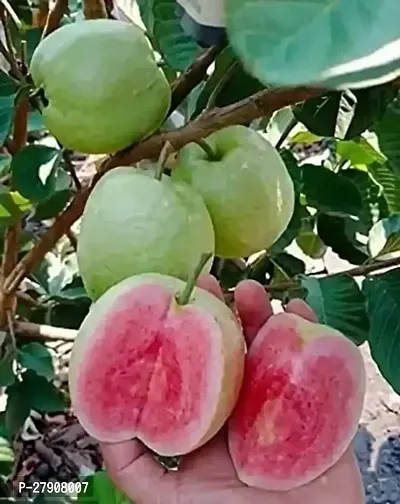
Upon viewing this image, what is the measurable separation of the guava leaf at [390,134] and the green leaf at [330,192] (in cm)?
15

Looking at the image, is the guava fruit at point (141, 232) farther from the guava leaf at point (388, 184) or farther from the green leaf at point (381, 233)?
the guava leaf at point (388, 184)

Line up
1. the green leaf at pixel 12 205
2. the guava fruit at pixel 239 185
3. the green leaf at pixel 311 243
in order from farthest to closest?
the green leaf at pixel 311 243 < the green leaf at pixel 12 205 < the guava fruit at pixel 239 185

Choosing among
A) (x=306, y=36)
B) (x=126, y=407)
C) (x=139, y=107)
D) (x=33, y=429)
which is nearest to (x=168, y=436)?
(x=126, y=407)

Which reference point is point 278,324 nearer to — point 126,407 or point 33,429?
point 126,407

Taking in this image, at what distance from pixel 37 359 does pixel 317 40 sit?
91 centimetres

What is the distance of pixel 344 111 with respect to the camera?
865 millimetres

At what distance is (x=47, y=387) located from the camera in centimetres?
121

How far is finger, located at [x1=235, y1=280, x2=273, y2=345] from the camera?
720 mm

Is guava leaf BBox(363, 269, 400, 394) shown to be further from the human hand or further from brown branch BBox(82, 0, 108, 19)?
brown branch BBox(82, 0, 108, 19)

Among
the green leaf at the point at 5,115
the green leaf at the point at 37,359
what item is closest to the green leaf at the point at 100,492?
the green leaf at the point at 37,359

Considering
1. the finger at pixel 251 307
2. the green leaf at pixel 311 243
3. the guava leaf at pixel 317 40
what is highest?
the guava leaf at pixel 317 40

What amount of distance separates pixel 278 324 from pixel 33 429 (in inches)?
53.0

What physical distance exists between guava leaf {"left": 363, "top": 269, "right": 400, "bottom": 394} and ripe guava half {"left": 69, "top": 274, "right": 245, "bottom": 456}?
0.22 meters

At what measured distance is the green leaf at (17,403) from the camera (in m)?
1.20
